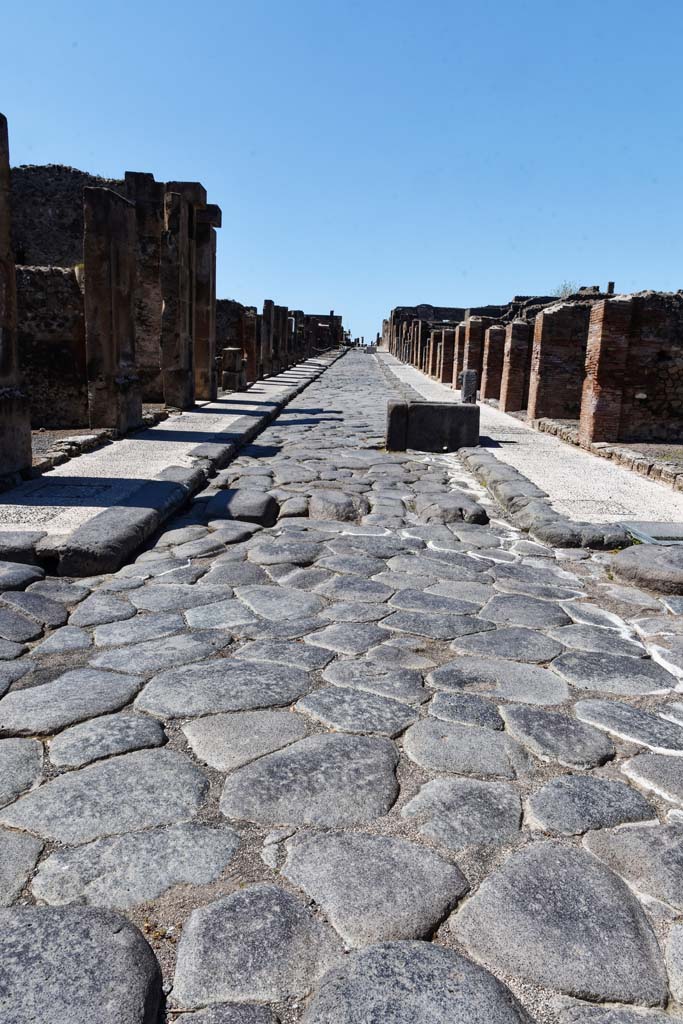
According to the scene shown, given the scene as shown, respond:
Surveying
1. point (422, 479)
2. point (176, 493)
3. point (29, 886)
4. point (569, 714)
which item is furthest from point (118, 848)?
point (422, 479)

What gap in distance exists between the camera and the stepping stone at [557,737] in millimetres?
2635

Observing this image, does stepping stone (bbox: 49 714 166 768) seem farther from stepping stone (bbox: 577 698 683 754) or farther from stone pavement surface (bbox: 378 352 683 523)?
stone pavement surface (bbox: 378 352 683 523)

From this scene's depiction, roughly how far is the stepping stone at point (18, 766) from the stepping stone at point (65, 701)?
0.08 m

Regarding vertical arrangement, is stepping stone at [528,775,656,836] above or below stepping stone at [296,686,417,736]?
below

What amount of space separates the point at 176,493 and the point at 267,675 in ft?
10.9

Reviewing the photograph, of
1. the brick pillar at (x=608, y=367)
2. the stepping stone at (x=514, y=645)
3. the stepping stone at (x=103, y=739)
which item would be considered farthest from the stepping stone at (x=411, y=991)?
the brick pillar at (x=608, y=367)

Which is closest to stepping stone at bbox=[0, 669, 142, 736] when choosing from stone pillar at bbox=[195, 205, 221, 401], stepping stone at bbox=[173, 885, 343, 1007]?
stepping stone at bbox=[173, 885, 343, 1007]

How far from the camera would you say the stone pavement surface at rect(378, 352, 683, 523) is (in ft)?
21.7

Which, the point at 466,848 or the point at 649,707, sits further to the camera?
the point at 649,707

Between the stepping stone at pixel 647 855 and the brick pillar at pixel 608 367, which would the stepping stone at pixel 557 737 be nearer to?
the stepping stone at pixel 647 855

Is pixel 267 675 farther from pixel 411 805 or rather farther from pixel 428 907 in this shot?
pixel 428 907

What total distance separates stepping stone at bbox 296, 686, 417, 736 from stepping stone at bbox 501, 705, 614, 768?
14.7 inches

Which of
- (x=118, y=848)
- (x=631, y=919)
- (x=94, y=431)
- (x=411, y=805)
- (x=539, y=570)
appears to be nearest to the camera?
(x=631, y=919)

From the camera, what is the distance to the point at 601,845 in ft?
7.11
